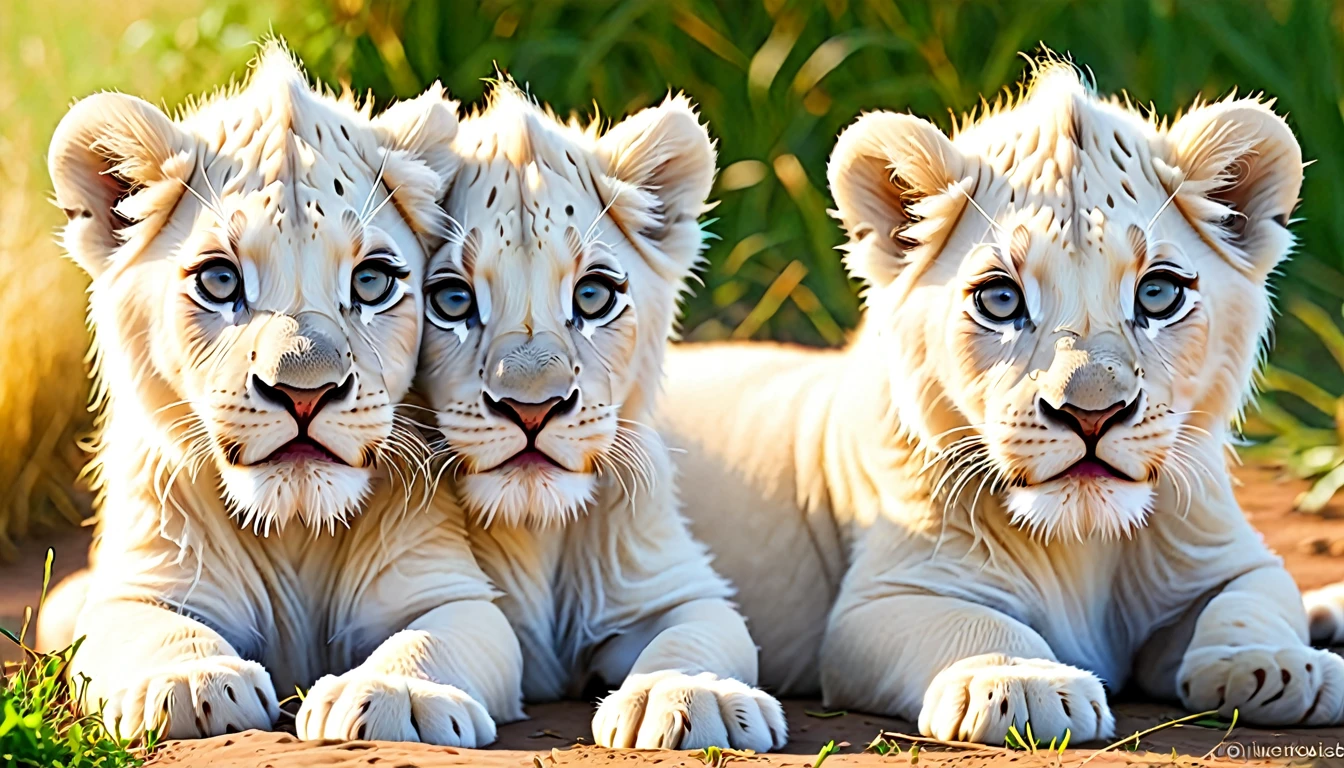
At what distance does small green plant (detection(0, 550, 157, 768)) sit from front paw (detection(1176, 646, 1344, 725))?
2.13m

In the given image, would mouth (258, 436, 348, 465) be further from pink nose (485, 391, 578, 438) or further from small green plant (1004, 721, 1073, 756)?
small green plant (1004, 721, 1073, 756)

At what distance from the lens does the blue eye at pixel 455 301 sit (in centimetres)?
390

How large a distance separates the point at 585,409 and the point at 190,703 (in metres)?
0.98

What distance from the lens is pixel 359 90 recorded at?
23.9 ft

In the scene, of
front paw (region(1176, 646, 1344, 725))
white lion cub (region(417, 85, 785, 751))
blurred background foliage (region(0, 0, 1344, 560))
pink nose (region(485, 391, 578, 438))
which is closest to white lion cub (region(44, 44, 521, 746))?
white lion cub (region(417, 85, 785, 751))

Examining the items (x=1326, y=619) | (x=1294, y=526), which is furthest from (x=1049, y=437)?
(x=1294, y=526)

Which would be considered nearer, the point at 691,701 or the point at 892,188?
the point at 691,701

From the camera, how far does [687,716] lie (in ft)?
11.5

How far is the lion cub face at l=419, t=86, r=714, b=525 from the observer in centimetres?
381

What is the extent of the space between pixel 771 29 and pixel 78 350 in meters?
3.00

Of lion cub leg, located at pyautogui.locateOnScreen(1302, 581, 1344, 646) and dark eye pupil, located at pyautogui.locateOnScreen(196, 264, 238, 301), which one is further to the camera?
lion cub leg, located at pyautogui.locateOnScreen(1302, 581, 1344, 646)

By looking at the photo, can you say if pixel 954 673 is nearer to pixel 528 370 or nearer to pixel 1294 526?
pixel 528 370

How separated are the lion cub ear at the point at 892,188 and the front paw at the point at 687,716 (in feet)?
3.53

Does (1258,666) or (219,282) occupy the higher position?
(219,282)
